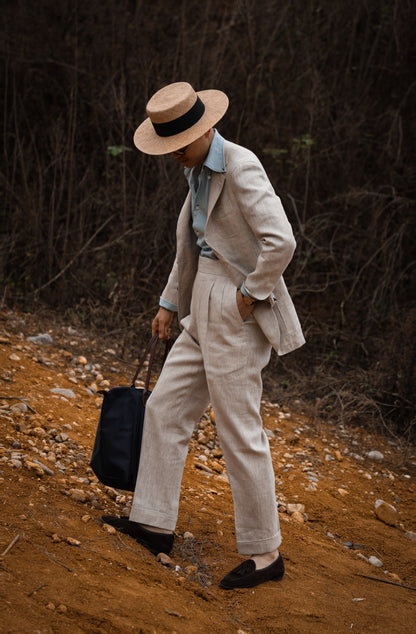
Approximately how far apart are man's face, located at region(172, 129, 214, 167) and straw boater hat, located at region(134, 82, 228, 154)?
5cm

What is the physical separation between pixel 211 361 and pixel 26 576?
1.10 meters

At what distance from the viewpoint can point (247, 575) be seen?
2.93m

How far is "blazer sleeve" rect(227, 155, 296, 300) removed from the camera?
107 inches

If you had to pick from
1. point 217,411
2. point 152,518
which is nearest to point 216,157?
point 217,411

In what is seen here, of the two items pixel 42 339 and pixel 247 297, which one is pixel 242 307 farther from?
pixel 42 339

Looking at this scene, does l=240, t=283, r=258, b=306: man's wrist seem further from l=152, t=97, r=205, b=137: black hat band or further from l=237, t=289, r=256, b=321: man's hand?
l=152, t=97, r=205, b=137: black hat band

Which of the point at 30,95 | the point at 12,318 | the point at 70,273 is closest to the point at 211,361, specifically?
the point at 12,318

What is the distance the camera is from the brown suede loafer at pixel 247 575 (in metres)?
2.92

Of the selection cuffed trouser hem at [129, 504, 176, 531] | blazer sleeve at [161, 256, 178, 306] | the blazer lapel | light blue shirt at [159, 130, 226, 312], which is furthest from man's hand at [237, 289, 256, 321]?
cuffed trouser hem at [129, 504, 176, 531]

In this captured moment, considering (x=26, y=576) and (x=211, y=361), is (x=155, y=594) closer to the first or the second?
(x=26, y=576)

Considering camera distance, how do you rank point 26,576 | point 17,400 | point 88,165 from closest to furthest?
point 26,576
point 17,400
point 88,165

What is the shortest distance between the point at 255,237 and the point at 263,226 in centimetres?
17

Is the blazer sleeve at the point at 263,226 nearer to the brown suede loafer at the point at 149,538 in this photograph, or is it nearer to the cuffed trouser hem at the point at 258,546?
the cuffed trouser hem at the point at 258,546

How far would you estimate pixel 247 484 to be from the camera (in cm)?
289
